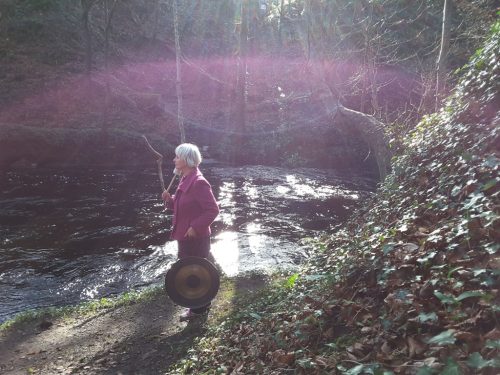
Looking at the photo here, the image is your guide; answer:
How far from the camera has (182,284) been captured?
586 centimetres

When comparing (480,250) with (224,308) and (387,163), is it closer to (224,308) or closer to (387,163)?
(224,308)

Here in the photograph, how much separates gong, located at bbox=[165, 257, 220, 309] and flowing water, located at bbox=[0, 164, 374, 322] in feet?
11.1

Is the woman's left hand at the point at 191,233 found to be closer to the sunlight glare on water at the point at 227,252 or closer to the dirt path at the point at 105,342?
the dirt path at the point at 105,342

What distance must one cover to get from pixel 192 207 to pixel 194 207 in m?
0.03

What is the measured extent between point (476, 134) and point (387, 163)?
5.82 metres

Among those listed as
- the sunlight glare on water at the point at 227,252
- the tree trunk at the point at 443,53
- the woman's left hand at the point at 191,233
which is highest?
the tree trunk at the point at 443,53

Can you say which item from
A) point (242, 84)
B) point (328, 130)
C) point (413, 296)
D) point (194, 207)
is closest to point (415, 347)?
point (413, 296)

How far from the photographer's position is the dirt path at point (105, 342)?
200 inches

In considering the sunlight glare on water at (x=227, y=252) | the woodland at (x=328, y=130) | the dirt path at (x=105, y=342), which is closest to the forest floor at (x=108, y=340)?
the dirt path at (x=105, y=342)

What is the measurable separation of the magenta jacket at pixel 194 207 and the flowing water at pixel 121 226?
3660 millimetres

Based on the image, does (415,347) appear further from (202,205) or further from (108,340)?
(108,340)

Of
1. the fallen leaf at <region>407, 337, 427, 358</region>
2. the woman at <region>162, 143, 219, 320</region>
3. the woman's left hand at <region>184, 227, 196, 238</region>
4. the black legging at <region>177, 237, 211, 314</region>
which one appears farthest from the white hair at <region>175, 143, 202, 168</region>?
the fallen leaf at <region>407, 337, 427, 358</region>

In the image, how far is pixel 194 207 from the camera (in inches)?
230

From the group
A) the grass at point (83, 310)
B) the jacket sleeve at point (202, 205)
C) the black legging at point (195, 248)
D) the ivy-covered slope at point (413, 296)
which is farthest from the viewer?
the grass at point (83, 310)
